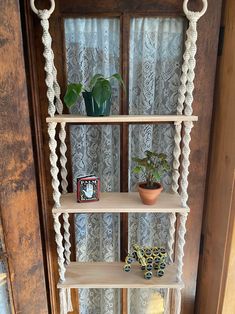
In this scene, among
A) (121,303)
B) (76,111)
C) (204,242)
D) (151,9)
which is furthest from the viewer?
(121,303)

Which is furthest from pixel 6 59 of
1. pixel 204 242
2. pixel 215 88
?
pixel 204 242

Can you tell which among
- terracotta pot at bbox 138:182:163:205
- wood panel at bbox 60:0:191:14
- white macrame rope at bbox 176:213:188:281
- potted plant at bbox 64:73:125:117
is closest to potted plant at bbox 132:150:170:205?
terracotta pot at bbox 138:182:163:205

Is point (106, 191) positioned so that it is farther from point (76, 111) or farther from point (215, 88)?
point (215, 88)

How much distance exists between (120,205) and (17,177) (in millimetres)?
452

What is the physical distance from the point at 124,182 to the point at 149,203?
0.71ft

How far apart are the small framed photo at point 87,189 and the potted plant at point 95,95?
296mm

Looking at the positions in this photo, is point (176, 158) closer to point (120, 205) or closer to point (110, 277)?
point (120, 205)

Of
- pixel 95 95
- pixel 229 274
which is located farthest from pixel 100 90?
pixel 229 274

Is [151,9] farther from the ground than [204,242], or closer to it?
farther from the ground

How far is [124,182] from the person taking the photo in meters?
1.32

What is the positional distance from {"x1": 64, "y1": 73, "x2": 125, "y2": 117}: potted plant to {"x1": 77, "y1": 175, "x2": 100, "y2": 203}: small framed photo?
11.7 inches

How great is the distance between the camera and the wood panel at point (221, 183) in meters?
1.12

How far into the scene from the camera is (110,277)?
4.16 ft

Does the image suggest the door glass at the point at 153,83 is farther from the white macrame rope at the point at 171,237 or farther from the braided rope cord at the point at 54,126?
the braided rope cord at the point at 54,126
